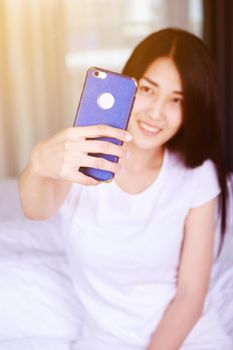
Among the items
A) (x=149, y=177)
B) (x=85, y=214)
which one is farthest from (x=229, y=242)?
(x=85, y=214)

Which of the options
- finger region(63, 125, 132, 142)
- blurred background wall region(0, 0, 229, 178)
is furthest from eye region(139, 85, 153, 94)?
blurred background wall region(0, 0, 229, 178)

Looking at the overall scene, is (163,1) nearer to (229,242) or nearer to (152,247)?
(229,242)

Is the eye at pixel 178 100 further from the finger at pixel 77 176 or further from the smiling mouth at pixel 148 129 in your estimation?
the finger at pixel 77 176

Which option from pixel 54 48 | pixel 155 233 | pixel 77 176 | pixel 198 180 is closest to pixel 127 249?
pixel 155 233

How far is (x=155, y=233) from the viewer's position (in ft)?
3.20

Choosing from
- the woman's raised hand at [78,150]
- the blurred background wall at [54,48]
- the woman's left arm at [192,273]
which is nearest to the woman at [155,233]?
the woman's left arm at [192,273]

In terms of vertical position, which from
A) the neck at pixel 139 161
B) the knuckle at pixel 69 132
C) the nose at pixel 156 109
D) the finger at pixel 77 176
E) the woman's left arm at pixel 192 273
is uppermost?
the knuckle at pixel 69 132

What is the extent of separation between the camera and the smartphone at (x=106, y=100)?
2.14 feet

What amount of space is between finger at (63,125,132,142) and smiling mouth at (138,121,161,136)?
1.08 ft

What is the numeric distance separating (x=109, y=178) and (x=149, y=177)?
14.8 inches

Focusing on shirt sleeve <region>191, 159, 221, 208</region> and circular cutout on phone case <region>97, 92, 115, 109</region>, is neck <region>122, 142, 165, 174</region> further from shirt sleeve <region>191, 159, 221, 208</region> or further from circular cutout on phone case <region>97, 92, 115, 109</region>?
circular cutout on phone case <region>97, 92, 115, 109</region>

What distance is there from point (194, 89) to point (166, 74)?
0.07 m

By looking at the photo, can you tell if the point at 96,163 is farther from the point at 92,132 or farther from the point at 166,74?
the point at 166,74

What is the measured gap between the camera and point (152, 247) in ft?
3.18
